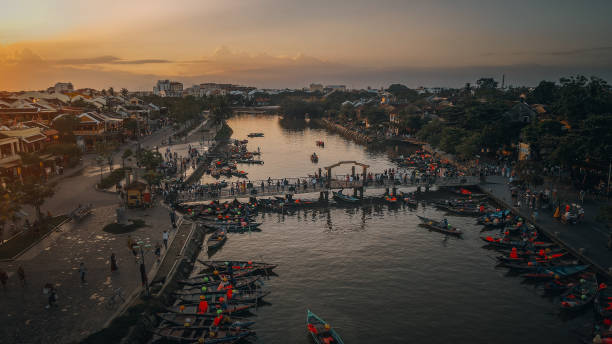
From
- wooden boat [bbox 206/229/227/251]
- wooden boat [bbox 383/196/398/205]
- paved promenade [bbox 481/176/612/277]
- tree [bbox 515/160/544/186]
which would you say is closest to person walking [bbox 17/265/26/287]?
wooden boat [bbox 206/229/227/251]

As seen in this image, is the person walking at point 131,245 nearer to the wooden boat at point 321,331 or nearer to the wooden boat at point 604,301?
the wooden boat at point 321,331

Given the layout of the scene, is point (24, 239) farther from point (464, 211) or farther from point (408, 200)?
point (464, 211)

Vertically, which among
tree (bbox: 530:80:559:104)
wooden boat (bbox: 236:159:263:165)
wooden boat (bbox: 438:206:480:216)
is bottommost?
wooden boat (bbox: 438:206:480:216)

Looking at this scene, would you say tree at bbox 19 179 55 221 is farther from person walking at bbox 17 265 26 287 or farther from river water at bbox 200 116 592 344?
river water at bbox 200 116 592 344

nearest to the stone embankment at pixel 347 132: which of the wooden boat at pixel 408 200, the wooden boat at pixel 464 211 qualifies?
the wooden boat at pixel 408 200

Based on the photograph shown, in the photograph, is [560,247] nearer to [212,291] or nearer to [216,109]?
[212,291]

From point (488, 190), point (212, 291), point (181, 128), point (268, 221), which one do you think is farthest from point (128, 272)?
point (181, 128)
